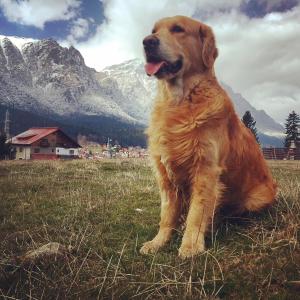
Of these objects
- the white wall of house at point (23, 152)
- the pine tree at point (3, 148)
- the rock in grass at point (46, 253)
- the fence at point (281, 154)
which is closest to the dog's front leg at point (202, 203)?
the rock in grass at point (46, 253)

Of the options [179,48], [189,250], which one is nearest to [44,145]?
[179,48]

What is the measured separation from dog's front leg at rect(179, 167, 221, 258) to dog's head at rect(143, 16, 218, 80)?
139 cm

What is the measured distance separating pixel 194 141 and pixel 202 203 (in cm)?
72

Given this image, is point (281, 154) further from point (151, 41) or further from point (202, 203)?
point (202, 203)

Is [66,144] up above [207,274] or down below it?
above

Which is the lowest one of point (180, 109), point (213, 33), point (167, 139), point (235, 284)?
point (235, 284)

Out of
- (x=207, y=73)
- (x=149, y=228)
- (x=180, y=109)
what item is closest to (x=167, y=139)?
(x=180, y=109)

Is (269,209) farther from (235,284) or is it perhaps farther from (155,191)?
(155,191)

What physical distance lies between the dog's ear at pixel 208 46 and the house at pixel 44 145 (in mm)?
85388

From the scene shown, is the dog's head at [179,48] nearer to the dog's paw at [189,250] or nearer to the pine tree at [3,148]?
the dog's paw at [189,250]

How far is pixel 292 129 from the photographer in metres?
63.8

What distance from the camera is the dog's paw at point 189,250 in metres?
4.29

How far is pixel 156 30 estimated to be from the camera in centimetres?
556

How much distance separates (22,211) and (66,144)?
8817 centimetres
